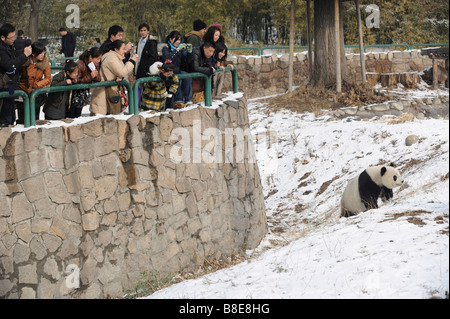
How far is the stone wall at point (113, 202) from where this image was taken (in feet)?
24.1

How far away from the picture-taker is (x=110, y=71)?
8.46 m

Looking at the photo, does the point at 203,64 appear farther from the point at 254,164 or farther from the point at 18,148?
the point at 18,148

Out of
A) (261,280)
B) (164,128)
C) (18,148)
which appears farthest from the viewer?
(164,128)

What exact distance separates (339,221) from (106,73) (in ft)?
11.8

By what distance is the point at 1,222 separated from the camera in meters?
7.23

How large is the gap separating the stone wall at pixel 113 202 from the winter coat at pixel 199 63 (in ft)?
1.79

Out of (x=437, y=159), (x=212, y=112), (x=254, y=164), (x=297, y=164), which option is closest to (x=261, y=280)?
(x=212, y=112)

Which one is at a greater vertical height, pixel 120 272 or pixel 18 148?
pixel 18 148

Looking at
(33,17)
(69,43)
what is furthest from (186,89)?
(33,17)

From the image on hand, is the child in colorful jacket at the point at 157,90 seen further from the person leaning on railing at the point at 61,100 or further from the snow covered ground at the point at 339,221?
the snow covered ground at the point at 339,221

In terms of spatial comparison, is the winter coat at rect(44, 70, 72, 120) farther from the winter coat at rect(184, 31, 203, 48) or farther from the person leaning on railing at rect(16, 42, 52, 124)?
the winter coat at rect(184, 31, 203, 48)

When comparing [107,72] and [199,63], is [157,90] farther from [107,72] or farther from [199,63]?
[199,63]

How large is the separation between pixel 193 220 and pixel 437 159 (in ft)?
13.8

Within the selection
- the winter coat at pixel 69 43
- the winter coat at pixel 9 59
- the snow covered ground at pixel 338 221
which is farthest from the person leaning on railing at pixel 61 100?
the winter coat at pixel 69 43
